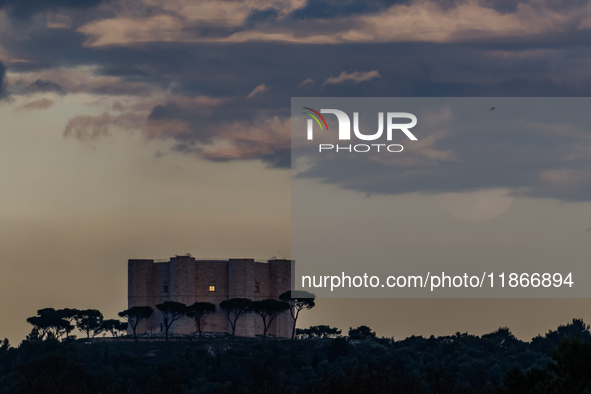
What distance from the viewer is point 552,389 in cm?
3697

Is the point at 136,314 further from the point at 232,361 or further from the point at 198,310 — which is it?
the point at 232,361

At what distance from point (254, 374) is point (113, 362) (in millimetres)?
18795

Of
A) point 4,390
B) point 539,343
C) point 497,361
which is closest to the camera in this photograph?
point 4,390

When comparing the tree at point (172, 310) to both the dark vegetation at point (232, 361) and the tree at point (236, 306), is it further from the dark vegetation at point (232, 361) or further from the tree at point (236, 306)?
the tree at point (236, 306)

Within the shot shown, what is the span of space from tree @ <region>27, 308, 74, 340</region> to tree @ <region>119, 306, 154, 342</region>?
878 cm

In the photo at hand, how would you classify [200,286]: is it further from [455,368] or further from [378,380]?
[378,380]

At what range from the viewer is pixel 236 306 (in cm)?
10912

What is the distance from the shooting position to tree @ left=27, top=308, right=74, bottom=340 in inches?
4478

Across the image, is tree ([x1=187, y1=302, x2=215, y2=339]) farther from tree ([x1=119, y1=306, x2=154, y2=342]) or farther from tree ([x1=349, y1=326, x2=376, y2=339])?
tree ([x1=349, y1=326, x2=376, y2=339])

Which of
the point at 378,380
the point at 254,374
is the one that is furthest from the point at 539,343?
the point at 378,380

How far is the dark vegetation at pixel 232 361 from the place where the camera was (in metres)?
68.6

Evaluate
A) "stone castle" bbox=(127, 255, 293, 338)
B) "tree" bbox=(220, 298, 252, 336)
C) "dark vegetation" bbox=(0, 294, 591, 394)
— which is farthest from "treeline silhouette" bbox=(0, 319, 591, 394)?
"stone castle" bbox=(127, 255, 293, 338)

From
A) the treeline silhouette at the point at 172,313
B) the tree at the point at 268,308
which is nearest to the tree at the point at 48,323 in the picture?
the treeline silhouette at the point at 172,313

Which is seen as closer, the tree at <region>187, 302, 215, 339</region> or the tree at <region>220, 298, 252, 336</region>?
the tree at <region>187, 302, 215, 339</region>
